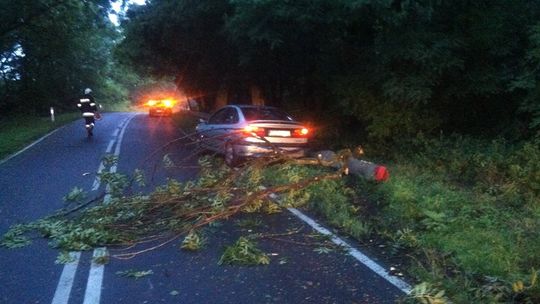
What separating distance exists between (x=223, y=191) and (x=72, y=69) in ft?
142

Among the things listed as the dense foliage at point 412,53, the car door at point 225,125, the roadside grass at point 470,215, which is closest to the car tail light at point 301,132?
the car door at point 225,125

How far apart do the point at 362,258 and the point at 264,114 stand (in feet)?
25.1

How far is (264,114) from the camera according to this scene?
13.4 metres

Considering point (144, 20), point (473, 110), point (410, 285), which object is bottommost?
point (410, 285)

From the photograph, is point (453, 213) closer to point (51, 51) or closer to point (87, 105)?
point (87, 105)

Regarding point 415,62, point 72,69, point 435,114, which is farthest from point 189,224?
point 72,69

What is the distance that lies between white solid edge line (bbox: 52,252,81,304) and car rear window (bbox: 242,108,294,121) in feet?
23.7

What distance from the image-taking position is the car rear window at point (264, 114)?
13125 mm

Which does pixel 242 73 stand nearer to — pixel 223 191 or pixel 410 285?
pixel 223 191

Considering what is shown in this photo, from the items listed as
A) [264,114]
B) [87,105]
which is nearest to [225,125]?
[264,114]

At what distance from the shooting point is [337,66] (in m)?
15.3

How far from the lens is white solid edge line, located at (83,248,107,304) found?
Result: 515 cm

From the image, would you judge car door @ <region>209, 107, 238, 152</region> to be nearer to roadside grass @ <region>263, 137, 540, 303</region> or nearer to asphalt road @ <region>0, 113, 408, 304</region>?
roadside grass @ <region>263, 137, 540, 303</region>

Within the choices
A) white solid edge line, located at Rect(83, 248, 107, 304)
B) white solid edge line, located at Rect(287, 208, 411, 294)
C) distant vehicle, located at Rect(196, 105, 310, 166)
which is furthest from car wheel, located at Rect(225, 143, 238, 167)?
white solid edge line, located at Rect(83, 248, 107, 304)
